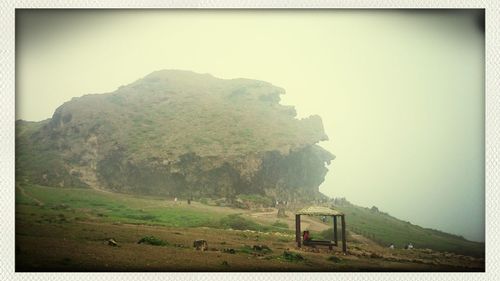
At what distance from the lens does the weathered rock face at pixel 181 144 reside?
35.8 ft

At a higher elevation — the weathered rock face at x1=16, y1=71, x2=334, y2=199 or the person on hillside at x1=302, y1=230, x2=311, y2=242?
the weathered rock face at x1=16, y1=71, x2=334, y2=199

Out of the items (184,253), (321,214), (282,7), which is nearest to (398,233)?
(321,214)

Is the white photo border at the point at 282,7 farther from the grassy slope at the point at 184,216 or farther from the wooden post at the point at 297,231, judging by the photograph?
the wooden post at the point at 297,231

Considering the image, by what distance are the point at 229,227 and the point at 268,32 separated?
3.68 metres

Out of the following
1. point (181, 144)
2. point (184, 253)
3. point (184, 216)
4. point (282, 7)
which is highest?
point (282, 7)

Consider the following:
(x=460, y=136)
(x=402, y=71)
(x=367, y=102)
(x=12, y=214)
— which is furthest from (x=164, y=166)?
(x=460, y=136)

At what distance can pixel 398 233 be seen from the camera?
10.7 metres

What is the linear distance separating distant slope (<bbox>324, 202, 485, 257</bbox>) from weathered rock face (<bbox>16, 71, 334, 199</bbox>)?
37.6 inches

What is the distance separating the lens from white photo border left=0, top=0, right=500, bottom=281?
1028 cm

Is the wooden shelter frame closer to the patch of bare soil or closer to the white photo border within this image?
the patch of bare soil

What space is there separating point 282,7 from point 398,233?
15.3 ft

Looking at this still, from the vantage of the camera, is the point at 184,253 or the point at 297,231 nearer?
the point at 184,253

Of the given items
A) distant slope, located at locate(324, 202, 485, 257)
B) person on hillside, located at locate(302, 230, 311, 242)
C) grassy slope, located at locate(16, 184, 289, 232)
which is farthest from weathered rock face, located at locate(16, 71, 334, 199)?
distant slope, located at locate(324, 202, 485, 257)

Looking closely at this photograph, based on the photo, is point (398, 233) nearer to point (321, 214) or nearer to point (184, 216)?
point (321, 214)
